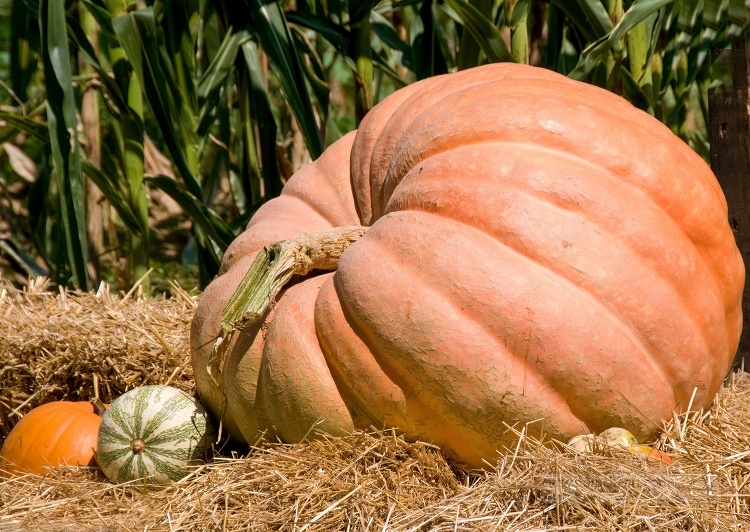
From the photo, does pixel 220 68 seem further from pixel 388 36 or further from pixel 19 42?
pixel 19 42

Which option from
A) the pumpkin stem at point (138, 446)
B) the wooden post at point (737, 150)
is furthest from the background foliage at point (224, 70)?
the pumpkin stem at point (138, 446)

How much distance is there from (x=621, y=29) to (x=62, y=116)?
86.3 inches

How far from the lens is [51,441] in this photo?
8.84 ft

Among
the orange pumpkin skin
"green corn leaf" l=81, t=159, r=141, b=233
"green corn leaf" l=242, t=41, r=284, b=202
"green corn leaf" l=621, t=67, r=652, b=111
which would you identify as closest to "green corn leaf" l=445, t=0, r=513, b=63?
"green corn leaf" l=621, t=67, r=652, b=111

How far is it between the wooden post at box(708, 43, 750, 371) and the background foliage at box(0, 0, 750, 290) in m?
0.11

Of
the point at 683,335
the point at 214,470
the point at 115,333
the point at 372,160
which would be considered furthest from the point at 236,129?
the point at 683,335

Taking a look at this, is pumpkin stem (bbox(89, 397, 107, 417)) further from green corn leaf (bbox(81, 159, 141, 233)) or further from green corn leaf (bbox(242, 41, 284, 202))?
green corn leaf (bbox(242, 41, 284, 202))

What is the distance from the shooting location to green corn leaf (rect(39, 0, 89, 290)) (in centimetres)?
323

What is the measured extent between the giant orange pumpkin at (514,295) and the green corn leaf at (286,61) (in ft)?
4.13

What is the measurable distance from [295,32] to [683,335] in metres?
2.87

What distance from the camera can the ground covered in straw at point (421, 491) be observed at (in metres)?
1.71

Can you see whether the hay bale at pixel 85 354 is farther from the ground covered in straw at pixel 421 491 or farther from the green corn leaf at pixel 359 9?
the green corn leaf at pixel 359 9

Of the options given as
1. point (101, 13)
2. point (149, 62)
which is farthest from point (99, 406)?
point (101, 13)

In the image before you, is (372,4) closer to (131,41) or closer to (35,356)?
(131,41)
